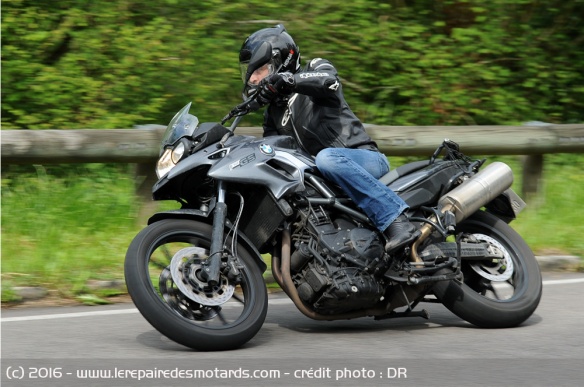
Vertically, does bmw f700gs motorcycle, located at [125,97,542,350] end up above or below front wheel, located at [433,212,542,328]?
above

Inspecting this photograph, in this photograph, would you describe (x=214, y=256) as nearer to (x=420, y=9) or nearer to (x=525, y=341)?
(x=525, y=341)

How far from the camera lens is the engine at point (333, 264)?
18.2ft

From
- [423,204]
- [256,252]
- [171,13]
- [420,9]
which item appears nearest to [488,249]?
[423,204]

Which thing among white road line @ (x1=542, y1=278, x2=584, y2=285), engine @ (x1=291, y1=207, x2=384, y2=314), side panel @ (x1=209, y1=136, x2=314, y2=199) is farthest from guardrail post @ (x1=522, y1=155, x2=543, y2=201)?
side panel @ (x1=209, y1=136, x2=314, y2=199)

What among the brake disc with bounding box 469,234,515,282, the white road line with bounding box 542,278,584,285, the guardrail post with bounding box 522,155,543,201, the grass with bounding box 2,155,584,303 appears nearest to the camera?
the brake disc with bounding box 469,234,515,282

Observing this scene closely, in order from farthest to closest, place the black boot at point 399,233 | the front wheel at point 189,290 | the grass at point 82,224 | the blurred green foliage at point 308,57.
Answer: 1. the blurred green foliage at point 308,57
2. the grass at point 82,224
3. the black boot at point 399,233
4. the front wheel at point 189,290

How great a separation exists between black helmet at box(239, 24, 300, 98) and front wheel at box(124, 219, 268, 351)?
3.12 ft

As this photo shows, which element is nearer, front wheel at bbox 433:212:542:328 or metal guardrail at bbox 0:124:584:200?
front wheel at bbox 433:212:542:328

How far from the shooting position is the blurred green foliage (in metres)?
11.1

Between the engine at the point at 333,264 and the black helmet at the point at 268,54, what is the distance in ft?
2.78

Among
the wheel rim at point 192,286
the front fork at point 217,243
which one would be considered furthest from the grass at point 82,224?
the front fork at point 217,243

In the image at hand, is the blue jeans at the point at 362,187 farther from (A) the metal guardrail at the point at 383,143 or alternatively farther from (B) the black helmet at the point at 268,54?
(A) the metal guardrail at the point at 383,143

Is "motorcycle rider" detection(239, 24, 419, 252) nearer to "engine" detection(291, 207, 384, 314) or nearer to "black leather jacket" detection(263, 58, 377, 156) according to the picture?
"black leather jacket" detection(263, 58, 377, 156)

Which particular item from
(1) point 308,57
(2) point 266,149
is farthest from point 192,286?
(1) point 308,57
